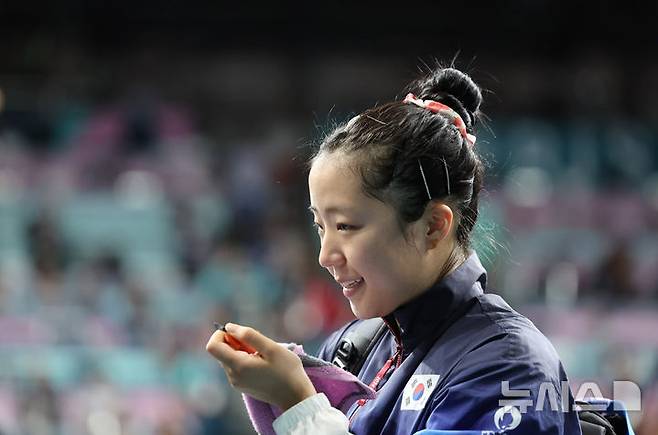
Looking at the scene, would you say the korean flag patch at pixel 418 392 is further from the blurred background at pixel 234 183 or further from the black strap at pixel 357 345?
the blurred background at pixel 234 183

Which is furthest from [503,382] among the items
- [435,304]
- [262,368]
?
[262,368]

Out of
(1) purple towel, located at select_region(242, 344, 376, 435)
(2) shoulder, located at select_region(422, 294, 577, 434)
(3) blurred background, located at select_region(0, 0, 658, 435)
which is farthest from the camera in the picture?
(3) blurred background, located at select_region(0, 0, 658, 435)

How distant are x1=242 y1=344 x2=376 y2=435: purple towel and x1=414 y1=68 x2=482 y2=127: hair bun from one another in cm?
40

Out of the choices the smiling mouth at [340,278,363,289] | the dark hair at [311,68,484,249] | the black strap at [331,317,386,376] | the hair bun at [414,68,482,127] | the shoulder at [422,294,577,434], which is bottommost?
the shoulder at [422,294,577,434]

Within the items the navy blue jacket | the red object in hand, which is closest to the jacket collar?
the navy blue jacket

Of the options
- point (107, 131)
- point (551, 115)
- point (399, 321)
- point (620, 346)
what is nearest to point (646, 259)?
point (620, 346)

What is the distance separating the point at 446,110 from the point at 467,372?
373 millimetres

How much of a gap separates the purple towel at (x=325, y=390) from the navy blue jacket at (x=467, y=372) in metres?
0.02

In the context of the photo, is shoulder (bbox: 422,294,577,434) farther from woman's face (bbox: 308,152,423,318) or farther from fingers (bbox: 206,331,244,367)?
fingers (bbox: 206,331,244,367)

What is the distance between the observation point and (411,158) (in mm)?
1329

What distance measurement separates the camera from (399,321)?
53.9 inches

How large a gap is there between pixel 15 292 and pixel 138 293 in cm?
57

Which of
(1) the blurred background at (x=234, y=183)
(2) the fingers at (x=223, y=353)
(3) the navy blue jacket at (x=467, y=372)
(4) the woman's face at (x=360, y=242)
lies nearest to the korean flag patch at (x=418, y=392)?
(3) the navy blue jacket at (x=467, y=372)

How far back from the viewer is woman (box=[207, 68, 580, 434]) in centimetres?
122
